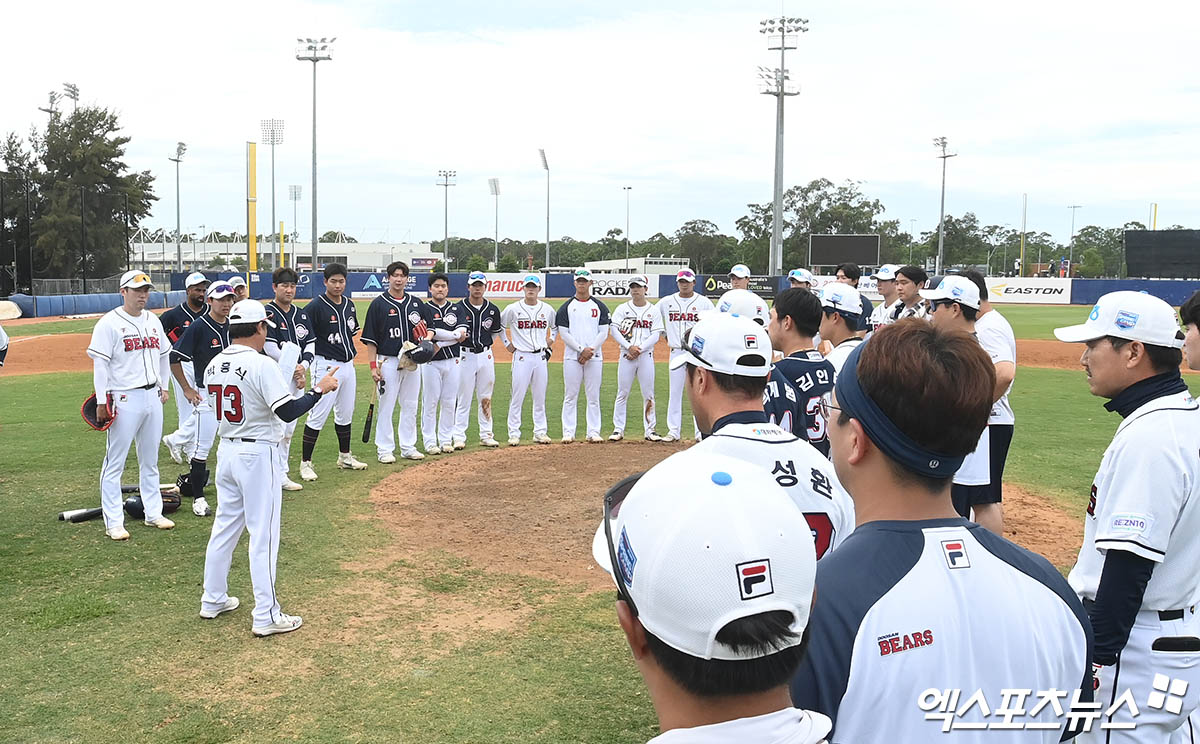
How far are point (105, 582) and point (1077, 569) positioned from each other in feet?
22.7

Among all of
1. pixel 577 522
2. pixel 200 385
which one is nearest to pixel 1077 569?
pixel 577 522

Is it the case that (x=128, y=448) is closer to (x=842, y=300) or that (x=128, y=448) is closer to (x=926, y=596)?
(x=842, y=300)

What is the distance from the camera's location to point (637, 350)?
1312 centimetres

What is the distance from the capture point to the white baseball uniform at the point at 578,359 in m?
13.2

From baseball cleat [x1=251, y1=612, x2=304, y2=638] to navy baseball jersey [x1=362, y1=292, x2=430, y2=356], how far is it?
243 inches

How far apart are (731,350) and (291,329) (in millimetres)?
7878

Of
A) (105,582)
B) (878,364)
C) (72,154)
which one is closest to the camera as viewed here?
(878,364)

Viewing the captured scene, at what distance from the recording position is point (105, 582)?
686 cm

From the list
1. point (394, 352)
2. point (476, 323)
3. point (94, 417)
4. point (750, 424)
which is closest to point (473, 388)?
point (476, 323)

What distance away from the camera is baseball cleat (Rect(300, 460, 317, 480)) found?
10.3 metres

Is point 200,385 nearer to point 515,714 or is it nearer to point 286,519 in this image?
point 286,519

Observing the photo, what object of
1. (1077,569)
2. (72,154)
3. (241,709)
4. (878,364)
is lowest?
(241,709)

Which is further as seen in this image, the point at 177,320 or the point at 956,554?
the point at 177,320

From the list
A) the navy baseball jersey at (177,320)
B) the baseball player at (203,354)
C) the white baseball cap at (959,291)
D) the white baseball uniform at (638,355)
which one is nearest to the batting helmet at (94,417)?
the baseball player at (203,354)
